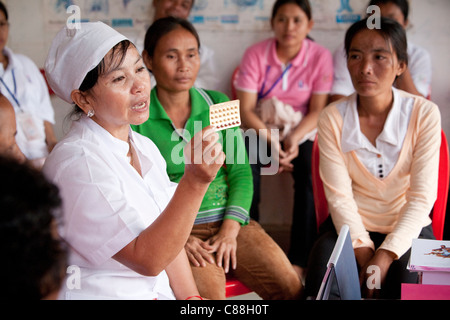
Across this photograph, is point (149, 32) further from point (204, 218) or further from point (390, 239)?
point (390, 239)

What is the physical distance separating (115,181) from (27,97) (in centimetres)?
174

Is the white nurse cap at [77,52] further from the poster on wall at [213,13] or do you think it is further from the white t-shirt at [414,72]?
the poster on wall at [213,13]

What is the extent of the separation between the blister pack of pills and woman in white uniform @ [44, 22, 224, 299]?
0.17m

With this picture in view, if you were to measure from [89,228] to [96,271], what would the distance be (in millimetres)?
144

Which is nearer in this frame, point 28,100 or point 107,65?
point 107,65

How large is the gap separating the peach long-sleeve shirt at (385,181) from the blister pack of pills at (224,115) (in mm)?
612

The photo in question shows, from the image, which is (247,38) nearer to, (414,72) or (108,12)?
(108,12)

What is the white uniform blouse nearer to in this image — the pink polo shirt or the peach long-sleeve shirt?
the peach long-sleeve shirt

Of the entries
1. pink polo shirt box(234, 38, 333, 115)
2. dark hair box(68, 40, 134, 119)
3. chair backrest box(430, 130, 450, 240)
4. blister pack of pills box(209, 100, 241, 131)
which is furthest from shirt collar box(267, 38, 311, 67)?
dark hair box(68, 40, 134, 119)

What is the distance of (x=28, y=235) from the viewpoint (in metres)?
0.67

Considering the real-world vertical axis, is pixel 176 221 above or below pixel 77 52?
below

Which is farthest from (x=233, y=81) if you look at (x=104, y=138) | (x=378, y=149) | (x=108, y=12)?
(x=104, y=138)

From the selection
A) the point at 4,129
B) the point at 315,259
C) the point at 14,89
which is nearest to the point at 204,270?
the point at 315,259

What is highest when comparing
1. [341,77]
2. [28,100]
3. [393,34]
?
[393,34]
